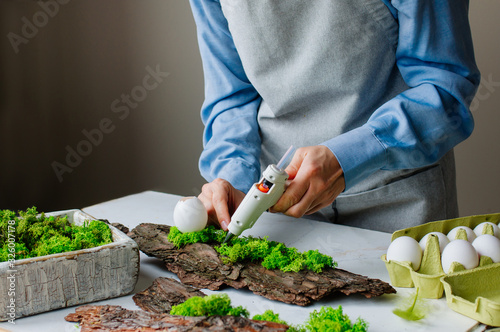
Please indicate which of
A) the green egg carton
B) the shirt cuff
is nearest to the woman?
the shirt cuff

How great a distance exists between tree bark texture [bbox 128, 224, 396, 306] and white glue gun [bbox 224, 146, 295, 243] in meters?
0.06

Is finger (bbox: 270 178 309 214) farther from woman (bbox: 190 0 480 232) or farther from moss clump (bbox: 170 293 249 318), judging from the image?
moss clump (bbox: 170 293 249 318)

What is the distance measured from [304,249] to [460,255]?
31 centimetres

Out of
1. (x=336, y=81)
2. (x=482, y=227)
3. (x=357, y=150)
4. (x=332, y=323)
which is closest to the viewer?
(x=332, y=323)

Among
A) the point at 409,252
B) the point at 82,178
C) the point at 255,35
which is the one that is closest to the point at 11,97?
the point at 82,178

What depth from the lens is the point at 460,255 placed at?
792mm

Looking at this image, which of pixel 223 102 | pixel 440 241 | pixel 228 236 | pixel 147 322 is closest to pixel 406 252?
pixel 440 241

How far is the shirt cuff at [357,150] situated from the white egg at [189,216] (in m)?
0.29

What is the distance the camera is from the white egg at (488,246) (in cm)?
82

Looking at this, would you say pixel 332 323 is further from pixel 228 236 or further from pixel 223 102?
pixel 223 102

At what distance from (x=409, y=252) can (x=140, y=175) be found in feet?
7.48

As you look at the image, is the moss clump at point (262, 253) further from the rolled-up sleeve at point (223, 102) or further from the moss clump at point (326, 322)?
the rolled-up sleeve at point (223, 102)

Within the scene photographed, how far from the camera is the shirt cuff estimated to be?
1.02 m

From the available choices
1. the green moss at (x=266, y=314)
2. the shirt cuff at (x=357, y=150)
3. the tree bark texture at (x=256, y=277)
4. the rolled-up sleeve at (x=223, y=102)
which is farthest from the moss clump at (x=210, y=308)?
the rolled-up sleeve at (x=223, y=102)
